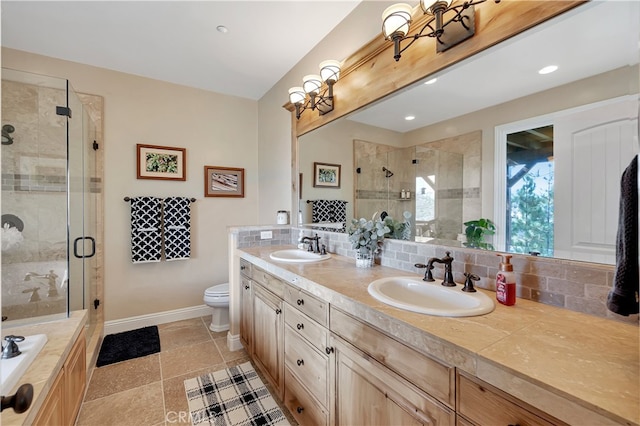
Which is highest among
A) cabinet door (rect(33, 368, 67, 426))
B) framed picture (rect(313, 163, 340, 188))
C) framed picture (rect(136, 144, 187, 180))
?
framed picture (rect(136, 144, 187, 180))

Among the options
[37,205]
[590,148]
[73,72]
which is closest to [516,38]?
[590,148]

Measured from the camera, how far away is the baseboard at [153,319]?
278cm

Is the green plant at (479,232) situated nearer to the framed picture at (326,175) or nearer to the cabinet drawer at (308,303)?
the cabinet drawer at (308,303)

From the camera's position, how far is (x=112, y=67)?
272 centimetres

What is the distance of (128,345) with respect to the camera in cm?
253

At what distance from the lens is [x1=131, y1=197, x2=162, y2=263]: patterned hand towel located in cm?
279

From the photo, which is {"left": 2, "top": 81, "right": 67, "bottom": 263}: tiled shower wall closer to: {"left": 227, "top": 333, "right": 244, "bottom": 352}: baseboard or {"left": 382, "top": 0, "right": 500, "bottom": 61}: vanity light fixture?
{"left": 227, "top": 333, "right": 244, "bottom": 352}: baseboard

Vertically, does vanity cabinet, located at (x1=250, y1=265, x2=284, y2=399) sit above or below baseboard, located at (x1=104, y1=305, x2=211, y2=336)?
above

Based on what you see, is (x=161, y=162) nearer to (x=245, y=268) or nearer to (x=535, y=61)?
(x=245, y=268)

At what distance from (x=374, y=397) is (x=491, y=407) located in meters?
0.45

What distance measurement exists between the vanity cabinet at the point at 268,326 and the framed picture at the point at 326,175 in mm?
886

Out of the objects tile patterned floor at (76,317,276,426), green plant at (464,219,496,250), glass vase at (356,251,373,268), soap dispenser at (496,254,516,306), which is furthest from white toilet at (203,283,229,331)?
soap dispenser at (496,254,516,306)

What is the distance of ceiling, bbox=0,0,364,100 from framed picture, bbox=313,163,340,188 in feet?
2.97

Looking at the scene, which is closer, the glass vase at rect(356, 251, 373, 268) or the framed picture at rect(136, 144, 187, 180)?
the glass vase at rect(356, 251, 373, 268)
